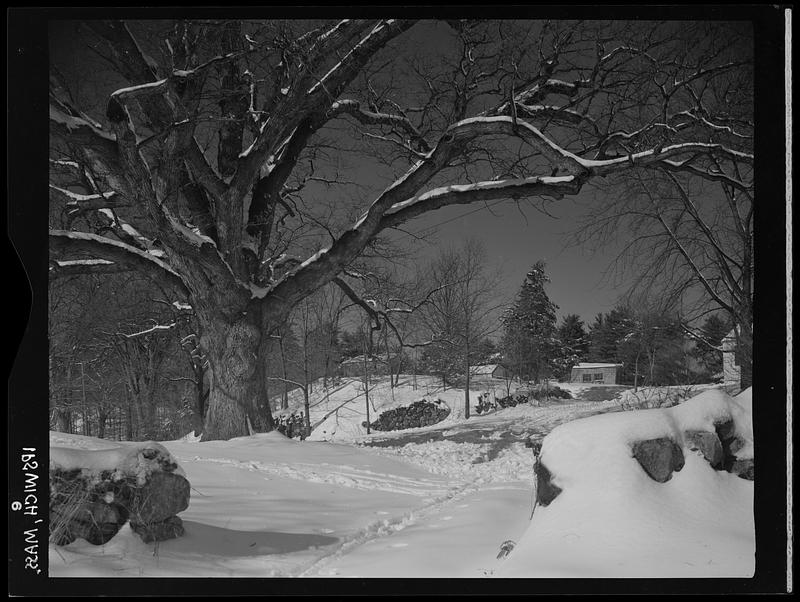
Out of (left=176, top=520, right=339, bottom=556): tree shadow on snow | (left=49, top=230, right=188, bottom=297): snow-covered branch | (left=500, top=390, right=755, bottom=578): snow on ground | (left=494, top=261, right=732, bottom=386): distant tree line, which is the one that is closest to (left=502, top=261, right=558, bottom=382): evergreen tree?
(left=494, top=261, right=732, bottom=386): distant tree line

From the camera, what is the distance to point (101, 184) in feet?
19.7

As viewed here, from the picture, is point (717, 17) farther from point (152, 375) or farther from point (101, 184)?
point (152, 375)

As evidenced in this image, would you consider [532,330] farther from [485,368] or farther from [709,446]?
[709,446]

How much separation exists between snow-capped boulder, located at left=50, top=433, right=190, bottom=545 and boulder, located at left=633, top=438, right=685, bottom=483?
2309mm

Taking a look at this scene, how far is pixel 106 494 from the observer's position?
230cm

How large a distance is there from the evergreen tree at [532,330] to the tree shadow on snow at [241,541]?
2577 millimetres

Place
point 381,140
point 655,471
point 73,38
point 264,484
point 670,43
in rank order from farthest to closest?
point 381,140
point 264,484
point 670,43
point 73,38
point 655,471

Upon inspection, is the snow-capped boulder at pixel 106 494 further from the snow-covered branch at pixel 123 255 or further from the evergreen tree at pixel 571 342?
the evergreen tree at pixel 571 342

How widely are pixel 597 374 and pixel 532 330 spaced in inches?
27.2

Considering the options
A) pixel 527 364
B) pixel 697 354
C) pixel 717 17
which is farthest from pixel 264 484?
pixel 717 17

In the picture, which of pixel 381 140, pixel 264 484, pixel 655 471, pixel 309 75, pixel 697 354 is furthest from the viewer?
pixel 381 140

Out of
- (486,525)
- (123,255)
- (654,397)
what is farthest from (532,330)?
(123,255)

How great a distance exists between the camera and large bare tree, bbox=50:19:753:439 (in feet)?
12.6

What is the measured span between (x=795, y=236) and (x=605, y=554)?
1.87 meters
